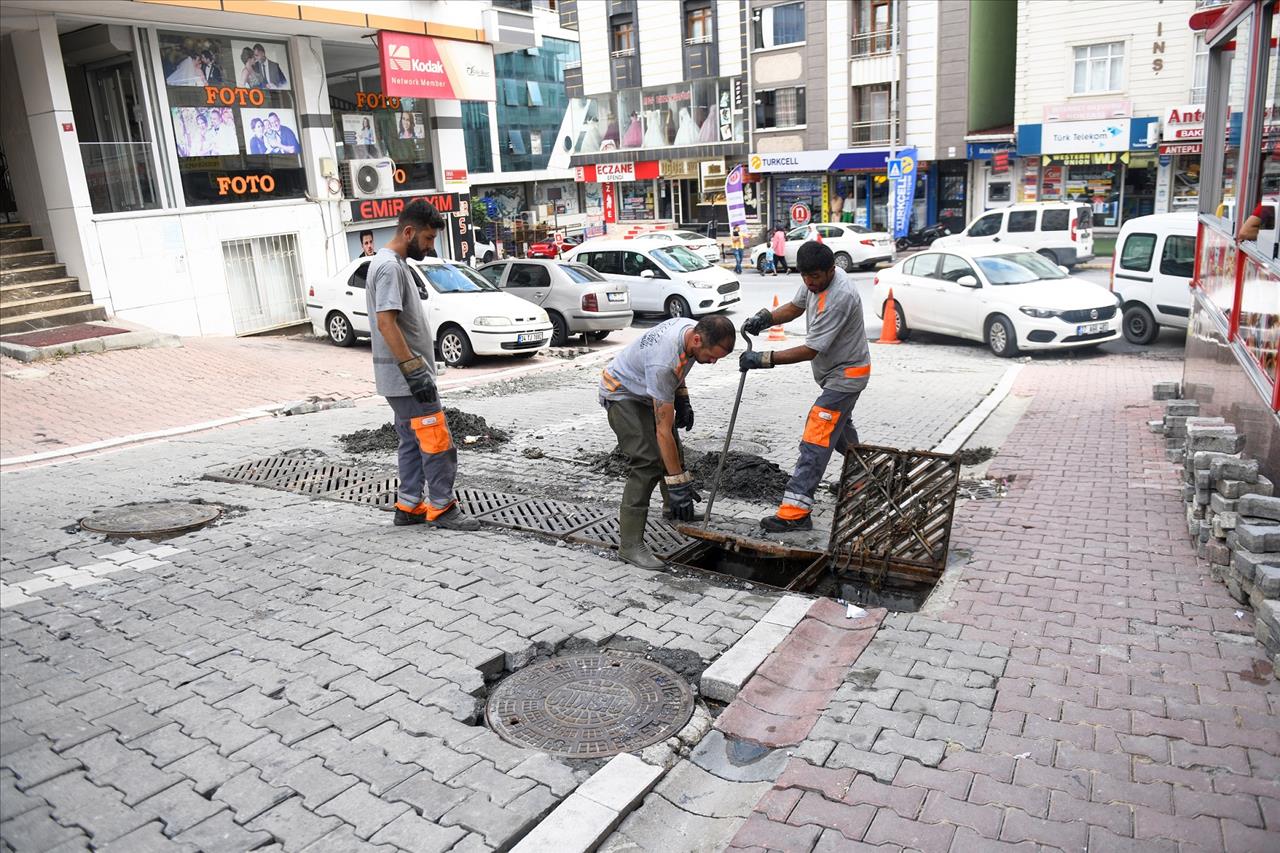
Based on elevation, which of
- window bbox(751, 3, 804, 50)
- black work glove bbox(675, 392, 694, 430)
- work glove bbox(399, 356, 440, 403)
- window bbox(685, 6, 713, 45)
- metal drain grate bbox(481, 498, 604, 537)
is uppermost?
window bbox(685, 6, 713, 45)

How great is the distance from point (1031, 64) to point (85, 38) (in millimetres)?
26422

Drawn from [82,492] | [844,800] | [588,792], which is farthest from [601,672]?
[82,492]

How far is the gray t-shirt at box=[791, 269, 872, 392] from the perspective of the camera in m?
6.24

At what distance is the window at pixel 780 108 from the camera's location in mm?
36156

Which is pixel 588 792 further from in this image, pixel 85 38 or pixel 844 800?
pixel 85 38

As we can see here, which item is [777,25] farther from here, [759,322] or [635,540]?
[635,540]

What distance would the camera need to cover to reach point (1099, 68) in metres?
28.8

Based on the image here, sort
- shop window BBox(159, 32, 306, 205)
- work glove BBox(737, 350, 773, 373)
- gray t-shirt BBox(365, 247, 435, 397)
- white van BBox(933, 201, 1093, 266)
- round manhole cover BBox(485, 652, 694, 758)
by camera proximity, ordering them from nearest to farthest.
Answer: round manhole cover BBox(485, 652, 694, 758) < gray t-shirt BBox(365, 247, 435, 397) < work glove BBox(737, 350, 773, 373) < shop window BBox(159, 32, 306, 205) < white van BBox(933, 201, 1093, 266)

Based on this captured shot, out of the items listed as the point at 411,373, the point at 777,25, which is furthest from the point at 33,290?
the point at 777,25

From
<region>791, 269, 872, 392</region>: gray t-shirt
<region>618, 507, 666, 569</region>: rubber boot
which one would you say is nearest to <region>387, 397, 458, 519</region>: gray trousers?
<region>618, 507, 666, 569</region>: rubber boot

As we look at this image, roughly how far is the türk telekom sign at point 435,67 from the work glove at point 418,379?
1514 cm

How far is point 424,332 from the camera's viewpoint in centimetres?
610

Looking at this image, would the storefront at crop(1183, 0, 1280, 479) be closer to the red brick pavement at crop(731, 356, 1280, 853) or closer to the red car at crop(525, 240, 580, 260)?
the red brick pavement at crop(731, 356, 1280, 853)

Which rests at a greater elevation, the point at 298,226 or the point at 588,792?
the point at 298,226
